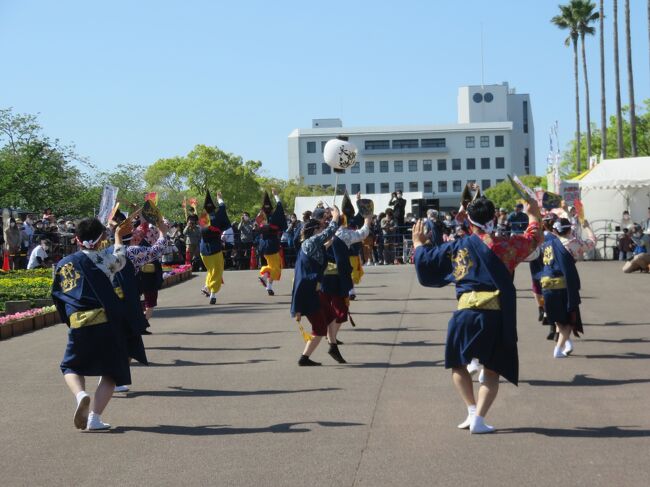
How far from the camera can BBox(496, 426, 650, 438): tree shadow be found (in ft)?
24.3

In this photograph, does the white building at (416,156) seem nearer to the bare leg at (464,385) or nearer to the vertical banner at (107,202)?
the vertical banner at (107,202)

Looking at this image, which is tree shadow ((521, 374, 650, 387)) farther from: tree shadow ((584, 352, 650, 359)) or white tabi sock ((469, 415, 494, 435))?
white tabi sock ((469, 415, 494, 435))

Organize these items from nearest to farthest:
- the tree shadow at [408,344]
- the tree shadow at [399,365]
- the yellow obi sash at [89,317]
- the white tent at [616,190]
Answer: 1. the yellow obi sash at [89,317]
2. the tree shadow at [399,365]
3. the tree shadow at [408,344]
4. the white tent at [616,190]

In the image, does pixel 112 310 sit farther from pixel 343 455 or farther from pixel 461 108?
pixel 461 108

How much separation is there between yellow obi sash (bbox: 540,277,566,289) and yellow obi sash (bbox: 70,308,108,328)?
18.2ft

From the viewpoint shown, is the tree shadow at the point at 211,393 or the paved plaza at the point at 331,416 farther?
the tree shadow at the point at 211,393

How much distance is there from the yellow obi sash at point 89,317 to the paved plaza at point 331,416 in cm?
84

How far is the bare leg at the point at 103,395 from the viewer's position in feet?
26.6

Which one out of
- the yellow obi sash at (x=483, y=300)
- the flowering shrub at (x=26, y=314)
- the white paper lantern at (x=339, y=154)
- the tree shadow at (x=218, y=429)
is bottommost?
the tree shadow at (x=218, y=429)

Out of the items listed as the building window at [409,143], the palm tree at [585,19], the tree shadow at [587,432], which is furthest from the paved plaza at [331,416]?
the building window at [409,143]

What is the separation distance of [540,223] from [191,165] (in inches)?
2507

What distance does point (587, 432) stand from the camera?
7.55 m

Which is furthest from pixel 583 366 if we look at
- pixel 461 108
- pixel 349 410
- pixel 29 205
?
pixel 461 108

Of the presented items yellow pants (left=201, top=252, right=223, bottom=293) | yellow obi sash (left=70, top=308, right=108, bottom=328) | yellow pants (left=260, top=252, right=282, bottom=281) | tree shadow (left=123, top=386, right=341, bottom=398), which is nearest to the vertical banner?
tree shadow (left=123, top=386, right=341, bottom=398)
